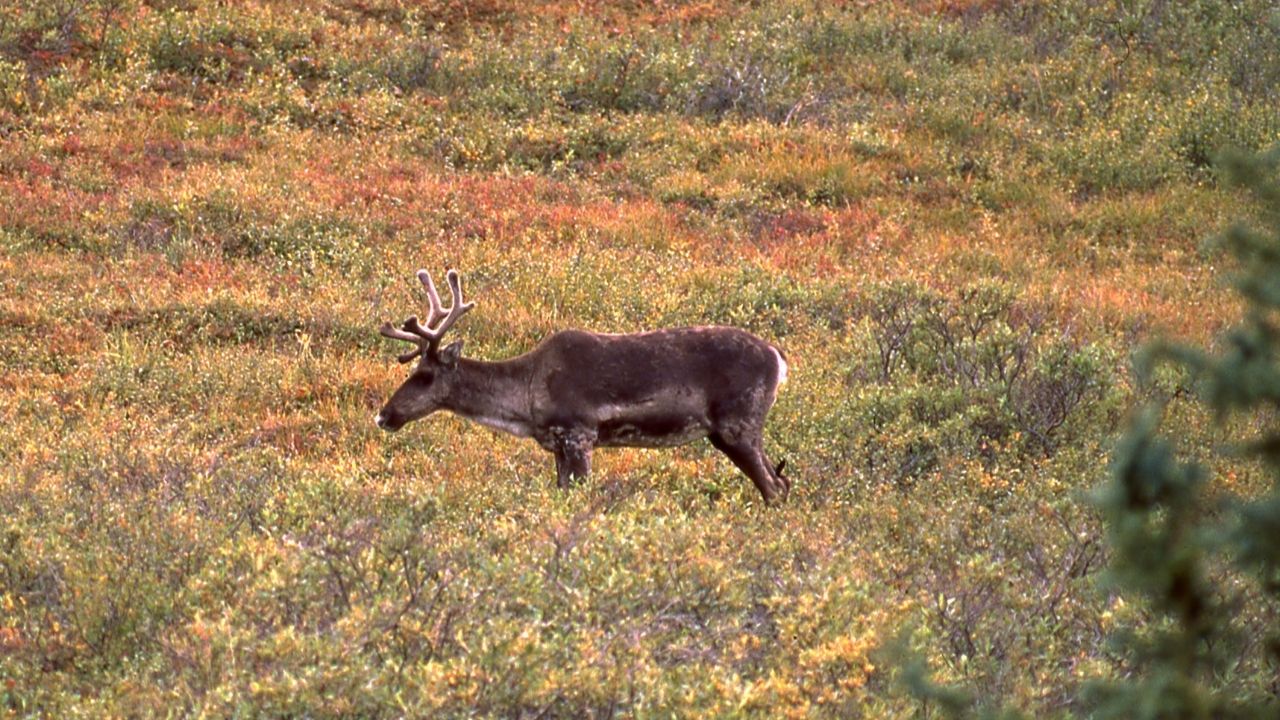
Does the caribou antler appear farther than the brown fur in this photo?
Yes

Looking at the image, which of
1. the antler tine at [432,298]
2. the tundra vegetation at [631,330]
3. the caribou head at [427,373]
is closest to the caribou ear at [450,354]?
the caribou head at [427,373]

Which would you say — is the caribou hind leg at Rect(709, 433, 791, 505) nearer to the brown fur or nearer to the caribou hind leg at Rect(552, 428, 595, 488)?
the brown fur

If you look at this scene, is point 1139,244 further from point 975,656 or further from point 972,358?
point 975,656

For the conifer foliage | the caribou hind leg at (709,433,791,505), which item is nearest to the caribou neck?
the caribou hind leg at (709,433,791,505)

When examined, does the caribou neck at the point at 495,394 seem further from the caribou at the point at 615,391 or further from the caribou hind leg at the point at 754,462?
the caribou hind leg at the point at 754,462

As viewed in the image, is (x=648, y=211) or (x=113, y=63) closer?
(x=648, y=211)

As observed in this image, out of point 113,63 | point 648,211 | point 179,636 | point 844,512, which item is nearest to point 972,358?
point 844,512

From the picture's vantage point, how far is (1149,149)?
2275 centimetres

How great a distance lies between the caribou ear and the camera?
456 inches

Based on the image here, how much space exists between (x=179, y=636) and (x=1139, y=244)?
15485 millimetres

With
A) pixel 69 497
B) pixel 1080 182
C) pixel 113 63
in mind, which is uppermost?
pixel 69 497

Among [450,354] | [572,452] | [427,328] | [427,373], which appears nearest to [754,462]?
[572,452]

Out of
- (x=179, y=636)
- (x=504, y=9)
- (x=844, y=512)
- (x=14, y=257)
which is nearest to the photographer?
(x=179, y=636)

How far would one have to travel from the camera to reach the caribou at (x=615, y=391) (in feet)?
36.6
